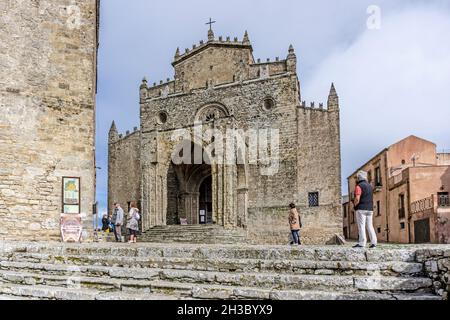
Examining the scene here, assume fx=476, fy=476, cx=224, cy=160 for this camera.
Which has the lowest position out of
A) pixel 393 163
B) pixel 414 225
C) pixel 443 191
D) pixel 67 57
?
pixel 414 225

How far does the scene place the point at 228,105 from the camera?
31.2 metres

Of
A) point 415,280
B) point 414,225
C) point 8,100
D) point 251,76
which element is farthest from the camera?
point 251,76

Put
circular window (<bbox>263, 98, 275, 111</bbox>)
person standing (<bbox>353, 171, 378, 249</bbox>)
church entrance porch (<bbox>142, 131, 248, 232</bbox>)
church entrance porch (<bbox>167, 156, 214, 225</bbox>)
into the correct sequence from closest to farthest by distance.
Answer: person standing (<bbox>353, 171, 378, 249</bbox>) → church entrance porch (<bbox>142, 131, 248, 232</bbox>) → church entrance porch (<bbox>167, 156, 214, 225</bbox>) → circular window (<bbox>263, 98, 275, 111</bbox>)

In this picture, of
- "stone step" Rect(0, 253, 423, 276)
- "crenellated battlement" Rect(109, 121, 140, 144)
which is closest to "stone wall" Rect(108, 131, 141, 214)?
"crenellated battlement" Rect(109, 121, 140, 144)

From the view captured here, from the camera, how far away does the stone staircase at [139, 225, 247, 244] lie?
2294 centimetres

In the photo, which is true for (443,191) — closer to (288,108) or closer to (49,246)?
(288,108)

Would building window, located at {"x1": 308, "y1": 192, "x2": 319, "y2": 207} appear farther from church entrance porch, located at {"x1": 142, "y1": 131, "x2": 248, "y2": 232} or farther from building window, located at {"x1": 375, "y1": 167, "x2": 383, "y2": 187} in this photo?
building window, located at {"x1": 375, "y1": 167, "x2": 383, "y2": 187}

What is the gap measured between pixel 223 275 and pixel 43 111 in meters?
9.63

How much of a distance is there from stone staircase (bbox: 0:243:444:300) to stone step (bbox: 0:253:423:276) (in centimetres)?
1

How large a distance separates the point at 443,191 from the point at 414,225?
106 inches

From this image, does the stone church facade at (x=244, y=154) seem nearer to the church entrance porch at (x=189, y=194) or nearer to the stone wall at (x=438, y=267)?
the church entrance porch at (x=189, y=194)

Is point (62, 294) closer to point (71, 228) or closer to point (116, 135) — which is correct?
point (71, 228)

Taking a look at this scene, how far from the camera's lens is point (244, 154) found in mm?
27625
